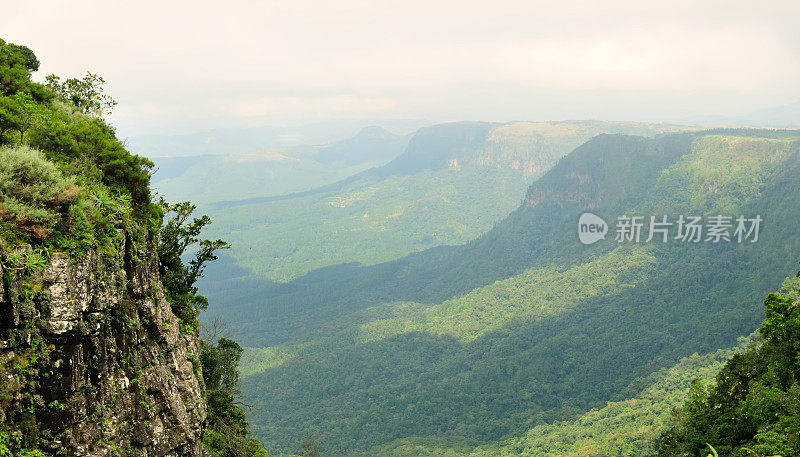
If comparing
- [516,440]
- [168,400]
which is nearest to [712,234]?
[516,440]

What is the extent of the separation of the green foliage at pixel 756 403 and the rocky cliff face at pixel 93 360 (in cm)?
2336

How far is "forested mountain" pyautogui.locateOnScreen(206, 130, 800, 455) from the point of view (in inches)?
3270

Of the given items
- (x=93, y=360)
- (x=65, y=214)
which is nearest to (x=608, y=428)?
(x=93, y=360)

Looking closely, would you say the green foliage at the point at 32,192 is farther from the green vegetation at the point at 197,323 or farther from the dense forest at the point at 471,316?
the green vegetation at the point at 197,323

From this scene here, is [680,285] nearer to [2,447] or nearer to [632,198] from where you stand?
[632,198]

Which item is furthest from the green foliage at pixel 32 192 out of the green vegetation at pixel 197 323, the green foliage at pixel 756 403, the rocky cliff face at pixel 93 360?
the green foliage at pixel 756 403

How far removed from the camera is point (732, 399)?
28.1m

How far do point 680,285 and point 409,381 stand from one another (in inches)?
2373

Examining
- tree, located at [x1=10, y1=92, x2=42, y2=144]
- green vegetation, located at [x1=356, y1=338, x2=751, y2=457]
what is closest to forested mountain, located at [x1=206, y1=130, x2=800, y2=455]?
green vegetation, located at [x1=356, y1=338, x2=751, y2=457]

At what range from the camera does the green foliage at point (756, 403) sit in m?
21.6

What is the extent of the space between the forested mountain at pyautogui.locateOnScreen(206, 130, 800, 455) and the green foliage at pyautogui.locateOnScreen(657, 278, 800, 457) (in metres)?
48.5

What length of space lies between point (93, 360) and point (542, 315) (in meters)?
110

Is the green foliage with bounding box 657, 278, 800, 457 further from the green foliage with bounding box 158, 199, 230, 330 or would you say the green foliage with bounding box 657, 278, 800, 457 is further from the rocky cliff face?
the green foliage with bounding box 158, 199, 230, 330

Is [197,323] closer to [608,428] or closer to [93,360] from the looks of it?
[93,360]
